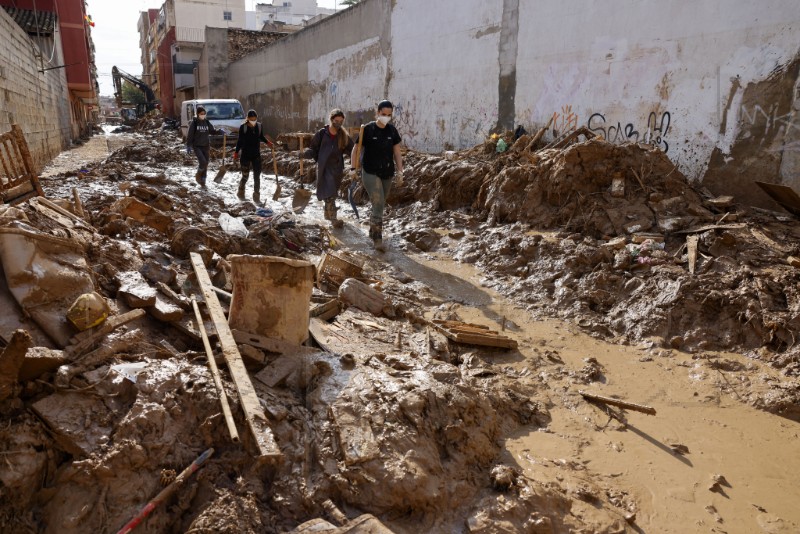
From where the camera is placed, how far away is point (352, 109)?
1869cm

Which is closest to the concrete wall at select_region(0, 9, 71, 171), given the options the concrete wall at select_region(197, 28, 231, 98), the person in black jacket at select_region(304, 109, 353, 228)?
the person in black jacket at select_region(304, 109, 353, 228)

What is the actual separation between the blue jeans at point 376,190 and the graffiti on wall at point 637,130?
4194mm

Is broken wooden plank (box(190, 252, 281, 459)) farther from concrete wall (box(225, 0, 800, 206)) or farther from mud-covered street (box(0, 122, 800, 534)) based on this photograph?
concrete wall (box(225, 0, 800, 206))

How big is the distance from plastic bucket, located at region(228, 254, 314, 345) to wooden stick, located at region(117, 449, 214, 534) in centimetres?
108

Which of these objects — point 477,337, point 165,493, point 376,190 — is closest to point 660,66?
point 376,190

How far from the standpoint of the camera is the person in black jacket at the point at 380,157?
23.2ft

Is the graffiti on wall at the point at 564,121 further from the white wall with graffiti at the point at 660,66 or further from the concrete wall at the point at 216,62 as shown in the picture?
the concrete wall at the point at 216,62

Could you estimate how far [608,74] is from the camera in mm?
9070

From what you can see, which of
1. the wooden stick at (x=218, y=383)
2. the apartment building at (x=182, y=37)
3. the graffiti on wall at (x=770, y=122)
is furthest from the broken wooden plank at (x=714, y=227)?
the apartment building at (x=182, y=37)

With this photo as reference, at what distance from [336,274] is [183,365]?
262 centimetres

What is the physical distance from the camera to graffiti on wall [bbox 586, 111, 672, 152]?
26.7 feet

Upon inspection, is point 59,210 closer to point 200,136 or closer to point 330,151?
point 330,151

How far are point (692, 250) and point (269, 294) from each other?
14.7 feet

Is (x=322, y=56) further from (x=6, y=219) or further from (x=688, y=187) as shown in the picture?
(x=6, y=219)
